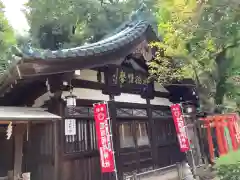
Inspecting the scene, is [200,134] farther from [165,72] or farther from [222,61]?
[222,61]

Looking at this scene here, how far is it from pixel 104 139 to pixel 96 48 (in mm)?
2692

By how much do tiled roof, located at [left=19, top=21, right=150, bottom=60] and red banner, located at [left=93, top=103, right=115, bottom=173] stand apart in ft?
5.28

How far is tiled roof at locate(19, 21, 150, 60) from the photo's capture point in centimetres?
576

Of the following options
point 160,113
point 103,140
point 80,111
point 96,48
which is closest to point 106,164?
point 103,140

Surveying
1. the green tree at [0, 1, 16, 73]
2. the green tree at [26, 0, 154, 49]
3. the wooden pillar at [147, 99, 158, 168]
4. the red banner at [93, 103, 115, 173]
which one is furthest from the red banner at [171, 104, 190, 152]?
the green tree at [26, 0, 154, 49]

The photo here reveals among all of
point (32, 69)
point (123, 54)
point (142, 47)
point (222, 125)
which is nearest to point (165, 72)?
point (142, 47)

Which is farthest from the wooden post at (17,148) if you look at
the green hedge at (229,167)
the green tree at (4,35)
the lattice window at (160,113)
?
the green tree at (4,35)

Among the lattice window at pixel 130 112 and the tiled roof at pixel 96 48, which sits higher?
the tiled roof at pixel 96 48

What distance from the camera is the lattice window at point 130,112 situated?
9086 millimetres

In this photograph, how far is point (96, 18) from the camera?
20.2 meters

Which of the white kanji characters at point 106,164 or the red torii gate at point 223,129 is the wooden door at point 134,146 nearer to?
the white kanji characters at point 106,164

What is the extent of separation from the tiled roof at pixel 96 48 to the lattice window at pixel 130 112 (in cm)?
237

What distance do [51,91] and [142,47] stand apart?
4283 mm

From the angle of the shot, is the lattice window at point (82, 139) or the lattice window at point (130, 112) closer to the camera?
the lattice window at point (82, 139)
